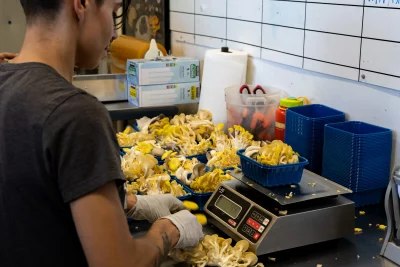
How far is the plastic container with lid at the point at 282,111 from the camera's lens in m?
1.95

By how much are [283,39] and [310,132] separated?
1.60ft

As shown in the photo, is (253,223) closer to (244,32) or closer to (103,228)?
(103,228)

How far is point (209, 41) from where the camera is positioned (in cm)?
266

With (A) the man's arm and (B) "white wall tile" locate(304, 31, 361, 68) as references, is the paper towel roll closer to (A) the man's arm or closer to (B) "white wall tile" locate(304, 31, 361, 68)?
(B) "white wall tile" locate(304, 31, 361, 68)

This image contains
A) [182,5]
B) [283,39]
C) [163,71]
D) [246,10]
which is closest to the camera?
[283,39]

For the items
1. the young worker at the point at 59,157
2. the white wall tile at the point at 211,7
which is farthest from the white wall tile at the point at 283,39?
the young worker at the point at 59,157

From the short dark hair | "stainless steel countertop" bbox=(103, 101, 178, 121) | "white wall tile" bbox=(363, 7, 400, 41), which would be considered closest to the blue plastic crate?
"white wall tile" bbox=(363, 7, 400, 41)

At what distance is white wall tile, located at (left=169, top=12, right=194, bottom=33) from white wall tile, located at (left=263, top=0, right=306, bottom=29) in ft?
2.36

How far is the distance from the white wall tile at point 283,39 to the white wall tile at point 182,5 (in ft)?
2.37

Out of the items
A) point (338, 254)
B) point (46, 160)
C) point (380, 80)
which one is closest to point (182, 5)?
point (380, 80)

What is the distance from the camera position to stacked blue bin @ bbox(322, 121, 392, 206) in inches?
61.7

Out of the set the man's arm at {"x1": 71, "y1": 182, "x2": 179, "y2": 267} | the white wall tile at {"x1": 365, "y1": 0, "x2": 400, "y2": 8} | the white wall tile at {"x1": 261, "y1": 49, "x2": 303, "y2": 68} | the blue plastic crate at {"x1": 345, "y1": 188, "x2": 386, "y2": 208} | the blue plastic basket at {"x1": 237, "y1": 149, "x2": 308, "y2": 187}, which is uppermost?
the white wall tile at {"x1": 365, "y1": 0, "x2": 400, "y2": 8}

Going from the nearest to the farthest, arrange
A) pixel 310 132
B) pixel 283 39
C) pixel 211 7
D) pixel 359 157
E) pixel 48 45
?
pixel 48 45 < pixel 359 157 < pixel 310 132 < pixel 283 39 < pixel 211 7

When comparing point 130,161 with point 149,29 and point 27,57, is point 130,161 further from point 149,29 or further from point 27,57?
point 149,29
